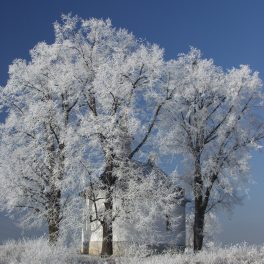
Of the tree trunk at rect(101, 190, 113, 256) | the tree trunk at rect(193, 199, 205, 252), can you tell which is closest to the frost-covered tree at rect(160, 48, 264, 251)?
the tree trunk at rect(193, 199, 205, 252)

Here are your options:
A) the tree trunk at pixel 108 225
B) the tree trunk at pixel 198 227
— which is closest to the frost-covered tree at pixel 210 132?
the tree trunk at pixel 198 227

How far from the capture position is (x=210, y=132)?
112 feet

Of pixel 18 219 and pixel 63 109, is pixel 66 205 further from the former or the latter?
pixel 63 109

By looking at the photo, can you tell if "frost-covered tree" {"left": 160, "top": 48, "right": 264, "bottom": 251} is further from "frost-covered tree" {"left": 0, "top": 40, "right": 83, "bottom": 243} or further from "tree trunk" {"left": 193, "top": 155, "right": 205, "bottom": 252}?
"frost-covered tree" {"left": 0, "top": 40, "right": 83, "bottom": 243}

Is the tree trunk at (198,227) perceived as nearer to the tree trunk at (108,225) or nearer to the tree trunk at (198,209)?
the tree trunk at (198,209)

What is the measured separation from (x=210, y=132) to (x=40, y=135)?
35.9 feet

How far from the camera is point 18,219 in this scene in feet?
103

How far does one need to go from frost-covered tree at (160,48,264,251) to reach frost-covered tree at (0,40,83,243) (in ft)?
21.7

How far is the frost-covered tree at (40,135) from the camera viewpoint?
30.2 m

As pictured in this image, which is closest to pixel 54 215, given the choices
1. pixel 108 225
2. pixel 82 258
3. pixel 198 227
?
pixel 108 225

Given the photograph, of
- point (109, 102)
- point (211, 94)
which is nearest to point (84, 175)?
point (109, 102)

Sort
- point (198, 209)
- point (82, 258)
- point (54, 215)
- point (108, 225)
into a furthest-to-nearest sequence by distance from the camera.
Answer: point (198, 209), point (54, 215), point (108, 225), point (82, 258)

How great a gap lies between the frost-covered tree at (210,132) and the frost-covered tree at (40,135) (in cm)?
660

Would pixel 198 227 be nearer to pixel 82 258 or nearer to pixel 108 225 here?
pixel 108 225
